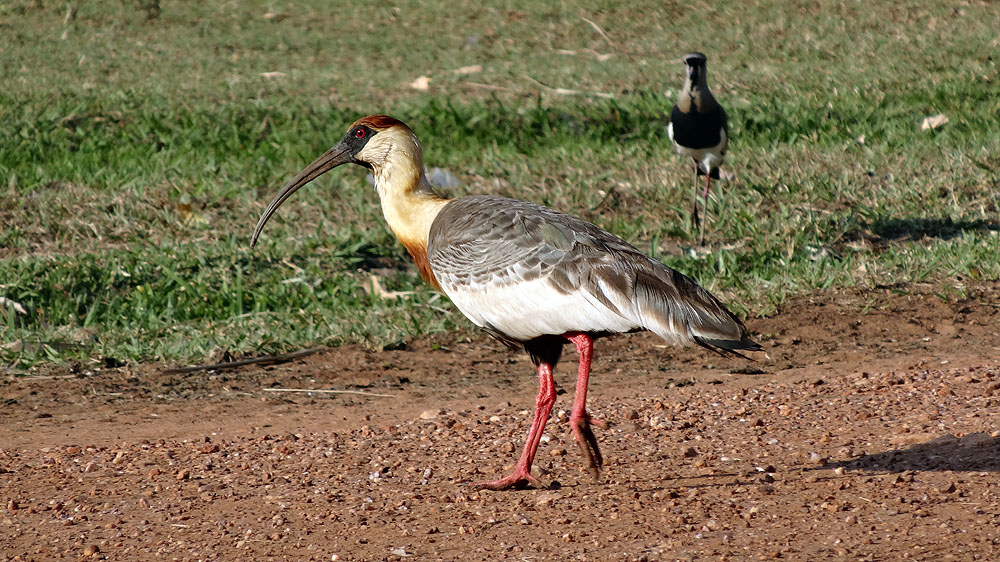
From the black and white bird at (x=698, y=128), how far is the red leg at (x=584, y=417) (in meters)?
3.66

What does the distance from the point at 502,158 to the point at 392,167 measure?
14.7 feet

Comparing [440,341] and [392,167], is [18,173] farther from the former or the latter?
[392,167]

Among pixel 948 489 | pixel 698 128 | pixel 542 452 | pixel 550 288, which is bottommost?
pixel 542 452

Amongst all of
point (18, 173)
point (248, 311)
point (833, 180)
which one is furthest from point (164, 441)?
point (833, 180)

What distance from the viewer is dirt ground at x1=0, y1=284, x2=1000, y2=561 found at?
3730 mm

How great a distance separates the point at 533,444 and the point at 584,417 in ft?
0.99

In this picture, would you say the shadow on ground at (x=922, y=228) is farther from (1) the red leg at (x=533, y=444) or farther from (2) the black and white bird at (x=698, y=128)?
(1) the red leg at (x=533, y=444)

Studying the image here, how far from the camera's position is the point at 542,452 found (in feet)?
15.7

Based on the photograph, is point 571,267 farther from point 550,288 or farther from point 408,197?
point 408,197

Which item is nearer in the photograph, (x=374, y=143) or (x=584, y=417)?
(x=584, y=417)

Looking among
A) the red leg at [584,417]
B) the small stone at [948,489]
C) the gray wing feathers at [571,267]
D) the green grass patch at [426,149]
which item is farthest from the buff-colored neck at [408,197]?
the small stone at [948,489]

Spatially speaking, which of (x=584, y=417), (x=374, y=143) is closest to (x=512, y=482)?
(x=584, y=417)

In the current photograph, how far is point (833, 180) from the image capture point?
838 centimetres

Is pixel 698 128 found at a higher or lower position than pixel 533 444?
higher
